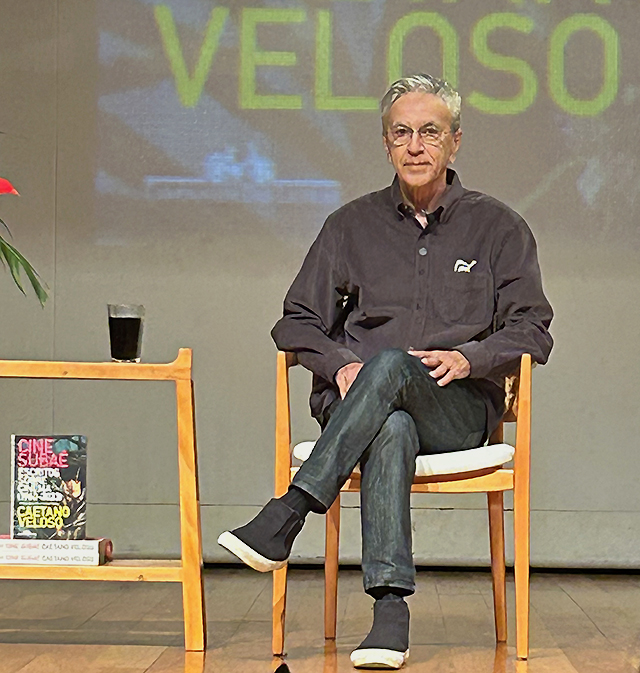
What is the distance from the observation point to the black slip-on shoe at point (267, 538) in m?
2.04

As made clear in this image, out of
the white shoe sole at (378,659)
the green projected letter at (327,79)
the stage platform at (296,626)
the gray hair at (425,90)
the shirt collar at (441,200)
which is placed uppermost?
the green projected letter at (327,79)

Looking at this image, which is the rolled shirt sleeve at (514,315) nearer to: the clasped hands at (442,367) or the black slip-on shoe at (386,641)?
the clasped hands at (442,367)

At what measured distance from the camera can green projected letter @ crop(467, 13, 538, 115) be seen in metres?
3.71

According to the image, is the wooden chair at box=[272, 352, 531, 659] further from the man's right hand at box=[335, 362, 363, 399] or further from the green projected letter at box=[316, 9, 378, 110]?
the green projected letter at box=[316, 9, 378, 110]

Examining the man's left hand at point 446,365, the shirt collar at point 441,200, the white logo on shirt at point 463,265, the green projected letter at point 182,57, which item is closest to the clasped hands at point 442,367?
the man's left hand at point 446,365

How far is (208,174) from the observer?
3.76 metres

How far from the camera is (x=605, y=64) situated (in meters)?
3.71

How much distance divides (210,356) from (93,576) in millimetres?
1578

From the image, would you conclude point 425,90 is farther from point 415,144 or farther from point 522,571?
point 522,571

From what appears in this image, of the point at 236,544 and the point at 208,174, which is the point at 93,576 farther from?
the point at 208,174

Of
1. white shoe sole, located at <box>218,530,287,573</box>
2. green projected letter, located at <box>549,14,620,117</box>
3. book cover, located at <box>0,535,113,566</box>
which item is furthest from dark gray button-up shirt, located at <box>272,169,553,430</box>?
green projected letter, located at <box>549,14,620,117</box>

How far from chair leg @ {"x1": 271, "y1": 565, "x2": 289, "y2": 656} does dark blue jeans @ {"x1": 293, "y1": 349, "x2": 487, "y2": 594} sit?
246mm

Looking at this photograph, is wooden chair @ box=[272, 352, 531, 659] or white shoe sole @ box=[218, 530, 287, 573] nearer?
white shoe sole @ box=[218, 530, 287, 573]

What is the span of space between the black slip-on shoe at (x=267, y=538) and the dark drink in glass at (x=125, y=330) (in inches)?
19.5
